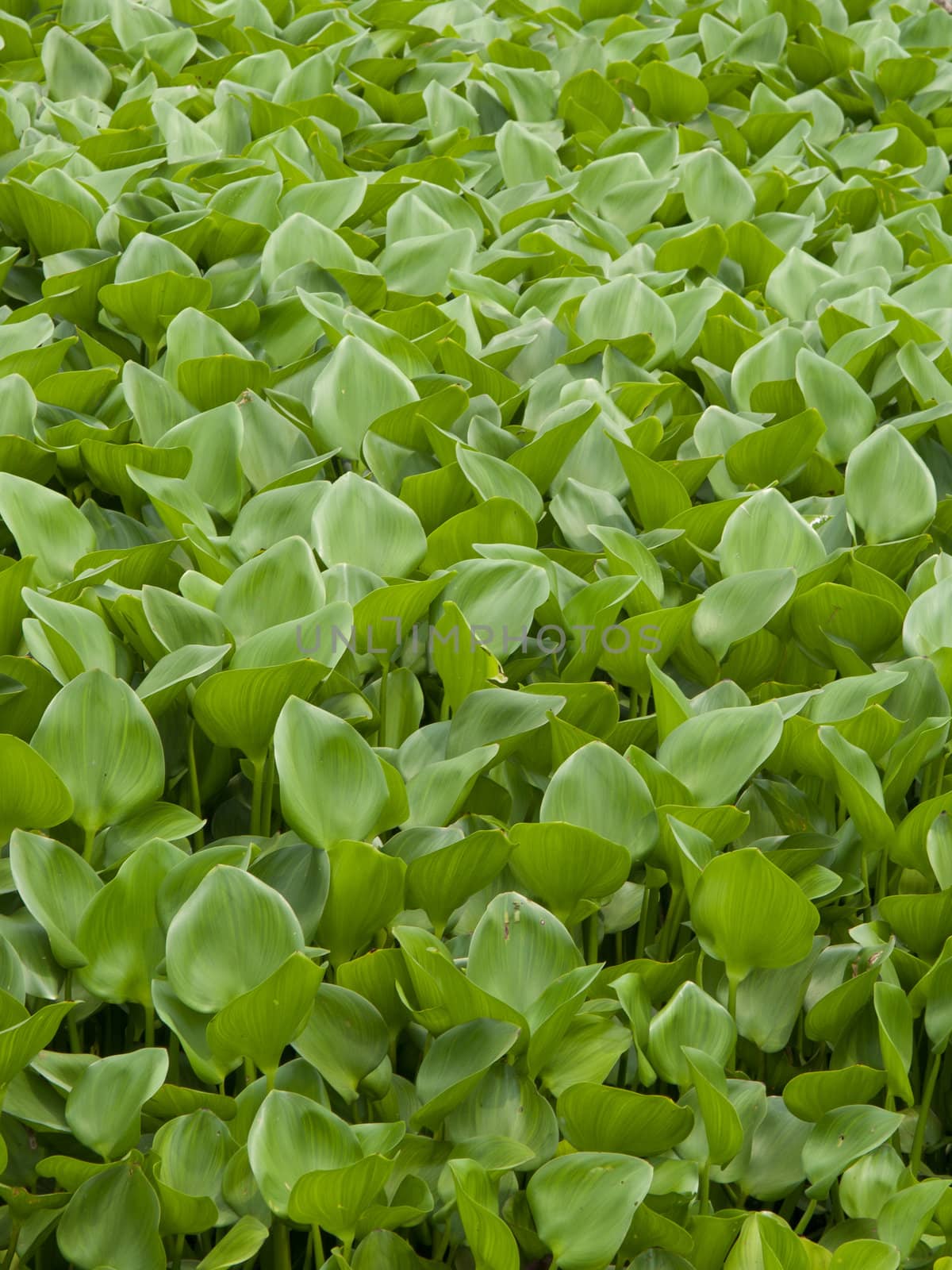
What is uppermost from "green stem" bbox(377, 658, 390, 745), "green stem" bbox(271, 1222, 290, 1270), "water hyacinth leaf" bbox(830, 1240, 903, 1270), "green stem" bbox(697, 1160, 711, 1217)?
"green stem" bbox(377, 658, 390, 745)

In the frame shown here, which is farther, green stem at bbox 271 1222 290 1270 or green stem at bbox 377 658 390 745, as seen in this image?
green stem at bbox 377 658 390 745

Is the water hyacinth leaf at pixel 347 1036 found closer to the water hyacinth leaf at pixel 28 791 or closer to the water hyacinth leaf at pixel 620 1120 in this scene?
the water hyacinth leaf at pixel 620 1120

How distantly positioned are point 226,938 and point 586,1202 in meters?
0.32

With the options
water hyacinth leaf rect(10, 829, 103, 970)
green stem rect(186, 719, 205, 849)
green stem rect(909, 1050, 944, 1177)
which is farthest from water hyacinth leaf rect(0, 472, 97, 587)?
green stem rect(909, 1050, 944, 1177)

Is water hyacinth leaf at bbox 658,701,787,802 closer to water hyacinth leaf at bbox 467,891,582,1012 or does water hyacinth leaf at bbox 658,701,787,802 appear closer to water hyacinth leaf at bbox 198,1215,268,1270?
water hyacinth leaf at bbox 467,891,582,1012

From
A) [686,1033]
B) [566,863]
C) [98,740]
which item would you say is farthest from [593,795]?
[98,740]

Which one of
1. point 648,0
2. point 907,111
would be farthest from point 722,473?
point 648,0

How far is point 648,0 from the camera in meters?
3.36

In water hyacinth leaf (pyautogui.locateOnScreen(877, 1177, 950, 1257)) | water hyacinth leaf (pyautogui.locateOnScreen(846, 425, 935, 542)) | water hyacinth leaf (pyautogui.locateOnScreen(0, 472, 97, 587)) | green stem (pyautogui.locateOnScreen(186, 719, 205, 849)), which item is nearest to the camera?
water hyacinth leaf (pyautogui.locateOnScreen(877, 1177, 950, 1257))

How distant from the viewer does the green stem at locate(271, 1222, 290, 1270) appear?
1.02m

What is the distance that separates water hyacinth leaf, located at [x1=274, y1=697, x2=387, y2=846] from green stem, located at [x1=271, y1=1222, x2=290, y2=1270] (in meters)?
0.29

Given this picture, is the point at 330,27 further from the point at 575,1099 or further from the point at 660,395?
the point at 575,1099

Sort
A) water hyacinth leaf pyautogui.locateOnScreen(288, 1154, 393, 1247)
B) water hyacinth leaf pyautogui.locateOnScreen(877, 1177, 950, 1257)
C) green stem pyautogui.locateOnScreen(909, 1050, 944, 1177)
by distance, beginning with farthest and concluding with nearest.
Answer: green stem pyautogui.locateOnScreen(909, 1050, 944, 1177) → water hyacinth leaf pyautogui.locateOnScreen(877, 1177, 950, 1257) → water hyacinth leaf pyautogui.locateOnScreen(288, 1154, 393, 1247)

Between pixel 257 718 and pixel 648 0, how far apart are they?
2.80 m
